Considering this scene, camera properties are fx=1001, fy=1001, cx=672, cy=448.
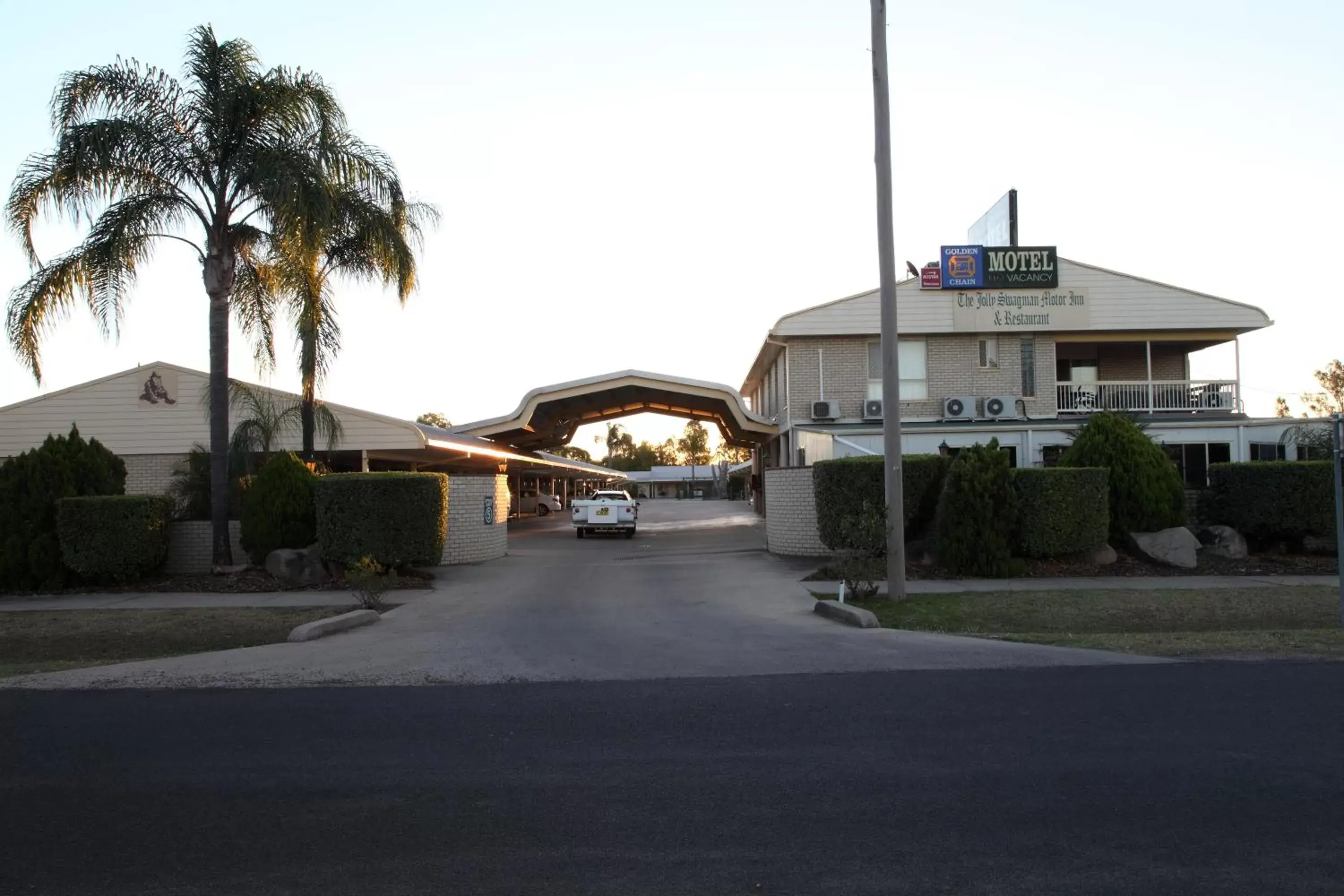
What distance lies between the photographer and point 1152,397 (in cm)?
2886

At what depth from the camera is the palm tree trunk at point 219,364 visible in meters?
18.1

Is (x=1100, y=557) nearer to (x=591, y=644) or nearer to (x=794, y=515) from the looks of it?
(x=794, y=515)

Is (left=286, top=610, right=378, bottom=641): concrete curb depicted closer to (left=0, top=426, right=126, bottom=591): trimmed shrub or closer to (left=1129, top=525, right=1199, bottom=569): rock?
(left=0, top=426, right=126, bottom=591): trimmed shrub

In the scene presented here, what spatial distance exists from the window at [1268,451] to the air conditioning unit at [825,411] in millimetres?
11478

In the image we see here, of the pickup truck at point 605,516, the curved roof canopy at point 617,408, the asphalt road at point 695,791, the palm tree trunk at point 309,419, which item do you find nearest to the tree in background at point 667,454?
the curved roof canopy at point 617,408

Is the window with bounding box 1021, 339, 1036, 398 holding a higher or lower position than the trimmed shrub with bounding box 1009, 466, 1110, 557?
higher

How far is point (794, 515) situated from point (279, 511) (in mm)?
10557

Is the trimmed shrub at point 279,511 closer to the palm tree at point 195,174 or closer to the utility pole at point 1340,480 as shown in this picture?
the palm tree at point 195,174

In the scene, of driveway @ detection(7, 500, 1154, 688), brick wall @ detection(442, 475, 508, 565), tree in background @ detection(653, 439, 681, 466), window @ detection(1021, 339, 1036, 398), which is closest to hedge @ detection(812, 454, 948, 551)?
driveway @ detection(7, 500, 1154, 688)

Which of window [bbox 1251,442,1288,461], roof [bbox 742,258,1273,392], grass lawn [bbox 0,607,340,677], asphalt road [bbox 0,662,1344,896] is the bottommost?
grass lawn [bbox 0,607,340,677]

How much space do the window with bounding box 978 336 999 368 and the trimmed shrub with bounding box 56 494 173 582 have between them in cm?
2194

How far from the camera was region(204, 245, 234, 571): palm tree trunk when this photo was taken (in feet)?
59.3

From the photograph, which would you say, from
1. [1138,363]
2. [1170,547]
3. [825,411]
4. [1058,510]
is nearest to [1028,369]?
[1138,363]

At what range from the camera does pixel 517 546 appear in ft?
90.8
